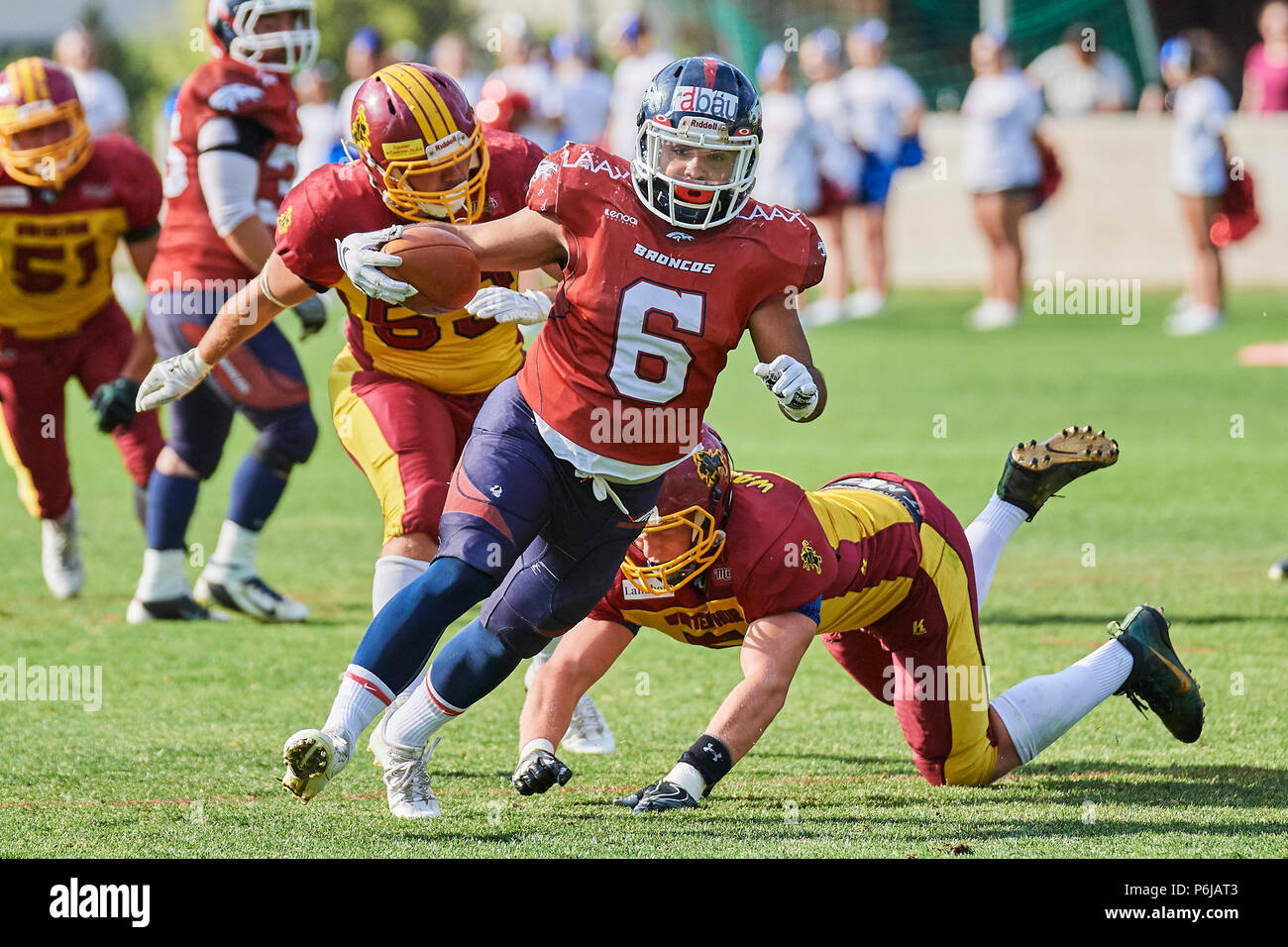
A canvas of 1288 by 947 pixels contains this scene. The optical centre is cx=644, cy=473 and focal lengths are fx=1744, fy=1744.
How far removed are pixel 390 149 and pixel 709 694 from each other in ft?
6.85

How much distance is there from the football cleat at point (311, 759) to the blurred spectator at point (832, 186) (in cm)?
1192

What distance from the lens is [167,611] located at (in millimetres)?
6609

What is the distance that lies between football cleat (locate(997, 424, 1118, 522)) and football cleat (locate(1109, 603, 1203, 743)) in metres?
0.44

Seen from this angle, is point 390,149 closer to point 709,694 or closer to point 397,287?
point 397,287

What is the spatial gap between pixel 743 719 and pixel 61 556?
396 cm

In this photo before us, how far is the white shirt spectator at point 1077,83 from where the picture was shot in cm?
1819

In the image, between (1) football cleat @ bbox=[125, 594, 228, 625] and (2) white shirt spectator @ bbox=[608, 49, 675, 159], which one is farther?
(2) white shirt spectator @ bbox=[608, 49, 675, 159]

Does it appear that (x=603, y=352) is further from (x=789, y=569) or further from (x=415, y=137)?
(x=415, y=137)

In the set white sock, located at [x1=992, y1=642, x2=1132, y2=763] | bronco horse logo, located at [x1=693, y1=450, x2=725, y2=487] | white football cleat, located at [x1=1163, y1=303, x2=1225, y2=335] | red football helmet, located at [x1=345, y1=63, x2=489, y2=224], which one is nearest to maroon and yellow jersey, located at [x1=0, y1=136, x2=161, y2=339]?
red football helmet, located at [x1=345, y1=63, x2=489, y2=224]

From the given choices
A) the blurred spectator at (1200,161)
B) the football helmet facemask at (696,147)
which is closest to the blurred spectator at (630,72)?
the blurred spectator at (1200,161)

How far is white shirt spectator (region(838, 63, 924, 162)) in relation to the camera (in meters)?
15.9

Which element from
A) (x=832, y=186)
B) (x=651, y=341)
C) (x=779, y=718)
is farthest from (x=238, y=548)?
(x=832, y=186)

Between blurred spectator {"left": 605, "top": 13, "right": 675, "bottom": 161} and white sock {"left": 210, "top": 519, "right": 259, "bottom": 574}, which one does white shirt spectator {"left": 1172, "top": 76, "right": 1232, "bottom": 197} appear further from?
white sock {"left": 210, "top": 519, "right": 259, "bottom": 574}
